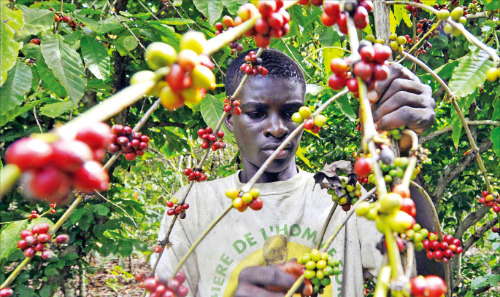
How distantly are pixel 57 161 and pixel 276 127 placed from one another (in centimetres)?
177

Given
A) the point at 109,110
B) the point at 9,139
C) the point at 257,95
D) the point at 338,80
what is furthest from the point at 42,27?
the point at 9,139

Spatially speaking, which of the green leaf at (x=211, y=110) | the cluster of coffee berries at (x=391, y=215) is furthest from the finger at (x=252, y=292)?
the cluster of coffee berries at (x=391, y=215)

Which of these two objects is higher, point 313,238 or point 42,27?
point 42,27

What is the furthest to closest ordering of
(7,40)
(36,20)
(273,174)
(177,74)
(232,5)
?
(273,174)
(232,5)
(36,20)
(7,40)
(177,74)

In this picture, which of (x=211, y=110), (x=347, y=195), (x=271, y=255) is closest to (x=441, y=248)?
(x=347, y=195)

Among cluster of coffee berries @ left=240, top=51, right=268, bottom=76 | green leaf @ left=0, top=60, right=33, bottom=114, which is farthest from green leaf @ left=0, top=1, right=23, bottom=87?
cluster of coffee berries @ left=240, top=51, right=268, bottom=76

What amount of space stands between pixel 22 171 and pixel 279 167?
6.15ft

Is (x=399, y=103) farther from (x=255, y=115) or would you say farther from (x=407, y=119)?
(x=255, y=115)

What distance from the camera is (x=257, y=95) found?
6.98ft

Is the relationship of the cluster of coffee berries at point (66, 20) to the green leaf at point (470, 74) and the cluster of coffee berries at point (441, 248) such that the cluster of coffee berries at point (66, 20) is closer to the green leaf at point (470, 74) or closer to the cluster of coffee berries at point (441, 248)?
the green leaf at point (470, 74)

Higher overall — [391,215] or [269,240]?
[269,240]

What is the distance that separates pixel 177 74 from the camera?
0.43 meters

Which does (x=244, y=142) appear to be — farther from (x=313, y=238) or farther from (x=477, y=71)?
(x=477, y=71)

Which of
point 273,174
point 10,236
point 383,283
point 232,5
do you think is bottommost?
point 383,283
